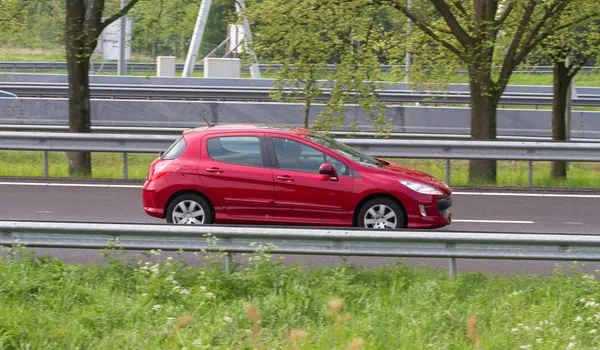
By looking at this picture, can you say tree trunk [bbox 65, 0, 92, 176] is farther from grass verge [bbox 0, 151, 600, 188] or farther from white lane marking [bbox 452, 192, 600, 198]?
white lane marking [bbox 452, 192, 600, 198]

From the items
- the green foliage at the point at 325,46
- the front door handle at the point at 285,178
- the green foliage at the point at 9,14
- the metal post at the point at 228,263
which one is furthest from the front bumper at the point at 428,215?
the green foliage at the point at 9,14

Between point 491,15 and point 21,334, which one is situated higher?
point 491,15

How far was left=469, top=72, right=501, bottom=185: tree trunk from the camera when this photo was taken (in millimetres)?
16703

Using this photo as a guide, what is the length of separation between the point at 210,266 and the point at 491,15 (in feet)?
34.2

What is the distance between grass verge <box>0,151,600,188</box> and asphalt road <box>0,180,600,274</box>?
130 centimetres

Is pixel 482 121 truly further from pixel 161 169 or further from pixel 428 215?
pixel 161 169

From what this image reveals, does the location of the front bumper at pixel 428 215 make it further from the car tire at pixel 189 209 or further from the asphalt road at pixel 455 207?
the car tire at pixel 189 209

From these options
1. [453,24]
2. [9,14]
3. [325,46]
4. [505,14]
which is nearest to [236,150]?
[325,46]

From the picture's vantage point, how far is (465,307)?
7195 millimetres

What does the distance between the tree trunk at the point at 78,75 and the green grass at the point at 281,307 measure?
914cm

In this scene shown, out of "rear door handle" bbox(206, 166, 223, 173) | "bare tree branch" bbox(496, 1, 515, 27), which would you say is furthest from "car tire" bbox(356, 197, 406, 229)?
"bare tree branch" bbox(496, 1, 515, 27)

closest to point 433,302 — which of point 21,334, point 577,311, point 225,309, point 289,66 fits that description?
point 577,311

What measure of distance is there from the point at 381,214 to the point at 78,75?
31.0 feet

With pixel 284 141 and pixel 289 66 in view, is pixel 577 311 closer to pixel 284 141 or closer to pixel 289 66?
pixel 284 141
